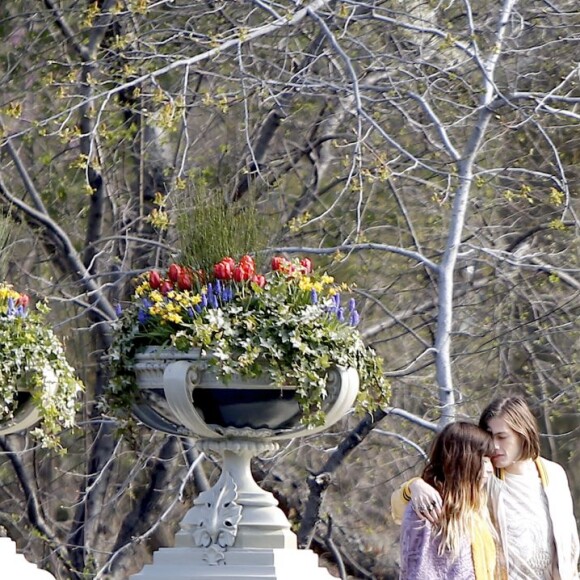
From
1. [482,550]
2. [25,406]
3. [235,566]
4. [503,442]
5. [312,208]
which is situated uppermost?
[503,442]

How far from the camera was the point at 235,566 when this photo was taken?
5.08 meters

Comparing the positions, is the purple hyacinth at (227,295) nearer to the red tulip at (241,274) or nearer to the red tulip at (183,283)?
the red tulip at (241,274)

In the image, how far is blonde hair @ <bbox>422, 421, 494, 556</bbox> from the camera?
445 centimetres

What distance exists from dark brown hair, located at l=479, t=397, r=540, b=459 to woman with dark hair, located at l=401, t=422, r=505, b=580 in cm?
26

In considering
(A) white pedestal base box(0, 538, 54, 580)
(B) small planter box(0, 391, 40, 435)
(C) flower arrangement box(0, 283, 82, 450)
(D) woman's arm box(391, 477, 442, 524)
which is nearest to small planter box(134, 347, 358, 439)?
(D) woman's arm box(391, 477, 442, 524)

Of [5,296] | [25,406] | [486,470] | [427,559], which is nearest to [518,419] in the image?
[486,470]

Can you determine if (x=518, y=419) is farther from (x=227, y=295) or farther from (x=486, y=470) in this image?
(x=227, y=295)

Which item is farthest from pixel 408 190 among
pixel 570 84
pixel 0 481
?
pixel 0 481

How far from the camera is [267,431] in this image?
520cm

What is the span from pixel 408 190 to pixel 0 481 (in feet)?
12.0

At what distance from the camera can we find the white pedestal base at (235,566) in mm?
5031

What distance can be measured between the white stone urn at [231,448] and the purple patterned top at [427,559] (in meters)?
0.69

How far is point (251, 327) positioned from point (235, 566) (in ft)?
2.76

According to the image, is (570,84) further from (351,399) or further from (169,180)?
(351,399)
